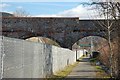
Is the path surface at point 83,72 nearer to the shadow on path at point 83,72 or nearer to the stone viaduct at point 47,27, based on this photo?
the shadow on path at point 83,72

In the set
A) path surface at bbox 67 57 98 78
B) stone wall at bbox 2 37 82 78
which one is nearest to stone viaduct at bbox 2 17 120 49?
path surface at bbox 67 57 98 78

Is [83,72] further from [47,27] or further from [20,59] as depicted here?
[47,27]

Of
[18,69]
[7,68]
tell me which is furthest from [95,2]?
[7,68]

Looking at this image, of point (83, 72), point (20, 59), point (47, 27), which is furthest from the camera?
point (47, 27)

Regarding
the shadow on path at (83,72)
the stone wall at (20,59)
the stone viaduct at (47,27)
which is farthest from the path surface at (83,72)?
the stone viaduct at (47,27)

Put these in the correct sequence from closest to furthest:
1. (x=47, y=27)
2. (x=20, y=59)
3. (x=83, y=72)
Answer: (x=20, y=59) < (x=83, y=72) < (x=47, y=27)

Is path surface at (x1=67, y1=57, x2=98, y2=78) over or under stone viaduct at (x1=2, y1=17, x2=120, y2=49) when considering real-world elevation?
under

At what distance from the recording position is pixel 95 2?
76.7 ft

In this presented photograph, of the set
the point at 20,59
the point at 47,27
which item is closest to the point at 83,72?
the point at 20,59

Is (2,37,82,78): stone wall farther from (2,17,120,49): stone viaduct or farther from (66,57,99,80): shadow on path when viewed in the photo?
(2,17,120,49): stone viaduct

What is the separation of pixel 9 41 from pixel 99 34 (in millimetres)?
45513

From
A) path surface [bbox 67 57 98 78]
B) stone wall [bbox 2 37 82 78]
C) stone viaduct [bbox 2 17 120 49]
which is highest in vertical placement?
stone viaduct [bbox 2 17 120 49]

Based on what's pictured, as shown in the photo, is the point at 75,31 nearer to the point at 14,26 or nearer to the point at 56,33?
the point at 56,33

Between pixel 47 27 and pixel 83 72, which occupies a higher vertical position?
pixel 47 27
